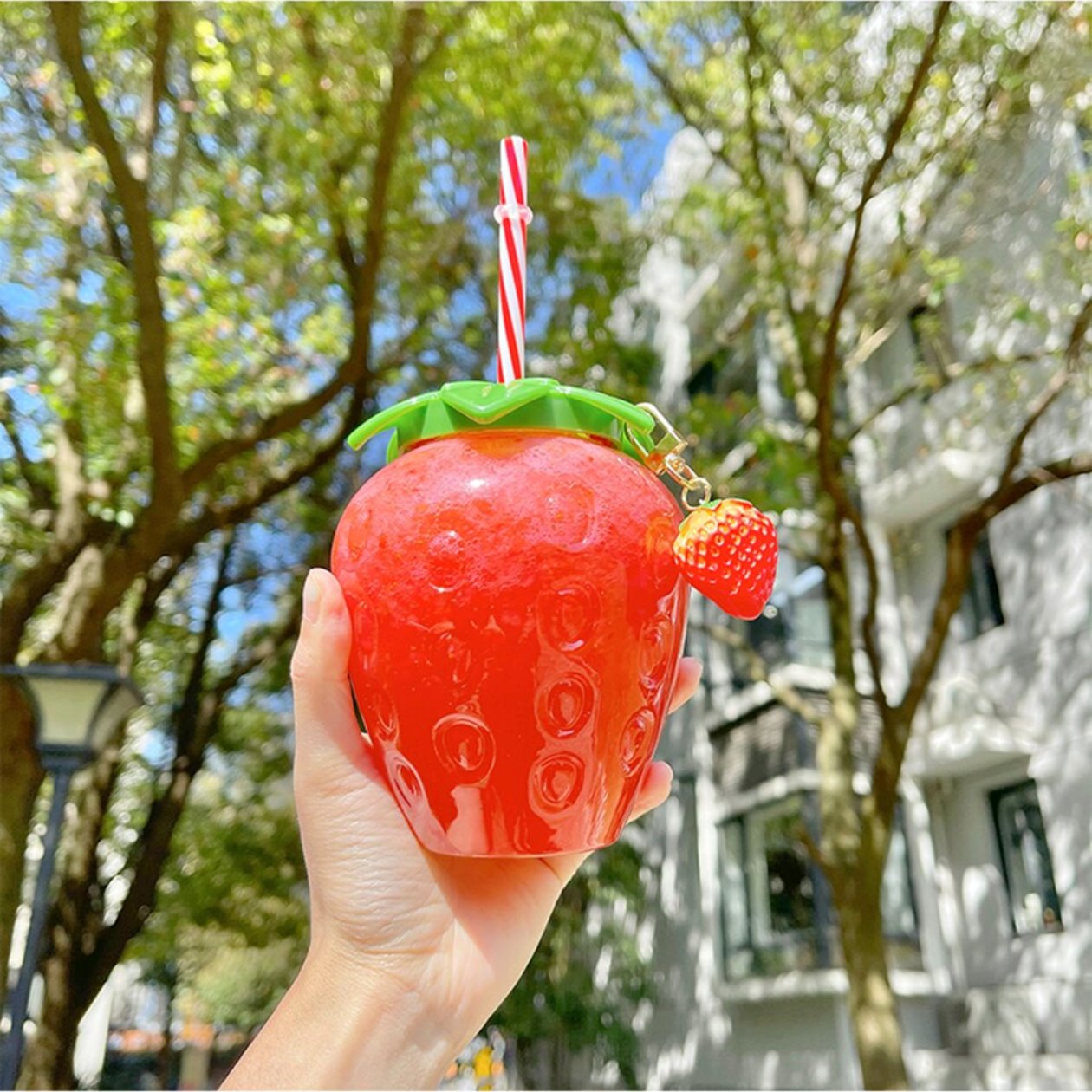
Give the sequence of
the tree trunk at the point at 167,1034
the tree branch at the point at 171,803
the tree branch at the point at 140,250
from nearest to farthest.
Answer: the tree branch at the point at 140,250, the tree branch at the point at 171,803, the tree trunk at the point at 167,1034

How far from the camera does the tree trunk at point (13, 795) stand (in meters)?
5.57

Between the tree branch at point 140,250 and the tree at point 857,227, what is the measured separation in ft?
12.5

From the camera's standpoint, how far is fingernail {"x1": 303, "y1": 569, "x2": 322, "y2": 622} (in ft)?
4.97

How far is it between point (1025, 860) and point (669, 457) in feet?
35.9

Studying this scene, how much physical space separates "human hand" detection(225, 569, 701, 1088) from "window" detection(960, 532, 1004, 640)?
11.1m

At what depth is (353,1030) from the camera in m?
1.44

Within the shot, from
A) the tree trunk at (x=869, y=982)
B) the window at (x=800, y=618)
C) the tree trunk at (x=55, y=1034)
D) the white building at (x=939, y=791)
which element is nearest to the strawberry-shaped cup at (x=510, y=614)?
the tree trunk at (x=869, y=982)

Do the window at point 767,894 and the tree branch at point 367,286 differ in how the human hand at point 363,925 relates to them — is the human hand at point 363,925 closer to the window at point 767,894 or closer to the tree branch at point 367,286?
the tree branch at point 367,286

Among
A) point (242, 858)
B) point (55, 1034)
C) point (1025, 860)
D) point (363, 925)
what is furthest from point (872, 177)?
point (242, 858)

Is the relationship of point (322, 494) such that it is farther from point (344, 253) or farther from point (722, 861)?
point (722, 861)

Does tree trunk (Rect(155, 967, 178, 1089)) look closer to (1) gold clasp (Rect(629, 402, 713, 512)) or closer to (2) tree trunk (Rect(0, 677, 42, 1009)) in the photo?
(2) tree trunk (Rect(0, 677, 42, 1009))

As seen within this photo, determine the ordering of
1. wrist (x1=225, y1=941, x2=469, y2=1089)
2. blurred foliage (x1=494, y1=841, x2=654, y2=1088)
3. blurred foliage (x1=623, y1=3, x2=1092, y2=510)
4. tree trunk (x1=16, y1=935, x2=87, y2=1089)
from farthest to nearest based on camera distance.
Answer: blurred foliage (x1=494, y1=841, x2=654, y2=1088) < tree trunk (x1=16, y1=935, x2=87, y2=1089) < blurred foliage (x1=623, y1=3, x2=1092, y2=510) < wrist (x1=225, y1=941, x2=469, y2=1089)

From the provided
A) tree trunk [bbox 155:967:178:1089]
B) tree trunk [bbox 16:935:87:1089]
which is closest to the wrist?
tree trunk [bbox 16:935:87:1089]

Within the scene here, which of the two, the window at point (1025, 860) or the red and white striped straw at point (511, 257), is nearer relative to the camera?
the red and white striped straw at point (511, 257)
